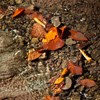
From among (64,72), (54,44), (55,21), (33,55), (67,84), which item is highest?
(55,21)

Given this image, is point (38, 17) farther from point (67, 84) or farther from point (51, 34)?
point (67, 84)

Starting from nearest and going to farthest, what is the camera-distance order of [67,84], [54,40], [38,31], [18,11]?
1. [67,84]
2. [54,40]
3. [38,31]
4. [18,11]

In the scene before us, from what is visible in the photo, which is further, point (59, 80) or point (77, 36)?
point (77, 36)

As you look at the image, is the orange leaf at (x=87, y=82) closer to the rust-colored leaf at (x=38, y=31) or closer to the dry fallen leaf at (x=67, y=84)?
the dry fallen leaf at (x=67, y=84)

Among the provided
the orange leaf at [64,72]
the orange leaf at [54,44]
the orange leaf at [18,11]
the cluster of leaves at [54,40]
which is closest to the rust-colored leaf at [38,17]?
the cluster of leaves at [54,40]

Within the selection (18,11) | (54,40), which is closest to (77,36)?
(54,40)

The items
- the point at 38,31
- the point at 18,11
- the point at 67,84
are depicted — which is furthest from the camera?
the point at 18,11
